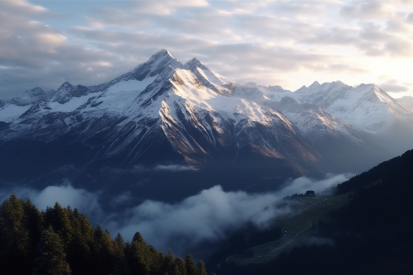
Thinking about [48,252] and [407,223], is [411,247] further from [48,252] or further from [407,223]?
[48,252]

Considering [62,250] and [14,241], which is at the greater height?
[14,241]

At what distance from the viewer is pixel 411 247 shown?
180 m

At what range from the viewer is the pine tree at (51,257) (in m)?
86.9

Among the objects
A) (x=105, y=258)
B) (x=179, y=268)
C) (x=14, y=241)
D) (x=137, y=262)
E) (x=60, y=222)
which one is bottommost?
(x=179, y=268)

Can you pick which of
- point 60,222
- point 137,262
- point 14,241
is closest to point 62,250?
point 60,222

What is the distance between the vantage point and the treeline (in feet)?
290

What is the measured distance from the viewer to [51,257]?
8706 centimetres

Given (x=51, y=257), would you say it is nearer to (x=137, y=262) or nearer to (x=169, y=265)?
(x=137, y=262)

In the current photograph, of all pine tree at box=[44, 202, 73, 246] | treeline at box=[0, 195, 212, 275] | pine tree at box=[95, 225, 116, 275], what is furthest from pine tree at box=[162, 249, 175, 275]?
pine tree at box=[44, 202, 73, 246]

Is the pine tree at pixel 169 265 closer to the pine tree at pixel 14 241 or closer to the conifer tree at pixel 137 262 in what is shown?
the conifer tree at pixel 137 262

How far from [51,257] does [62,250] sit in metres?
2.96

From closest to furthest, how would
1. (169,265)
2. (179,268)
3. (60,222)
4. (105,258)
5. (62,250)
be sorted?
(62,250)
(105,258)
(179,268)
(60,222)
(169,265)

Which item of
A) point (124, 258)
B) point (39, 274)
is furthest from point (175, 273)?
point (39, 274)

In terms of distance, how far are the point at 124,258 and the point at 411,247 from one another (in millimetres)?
127603
